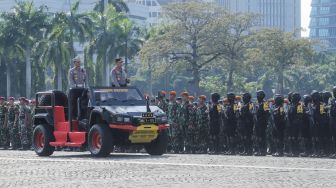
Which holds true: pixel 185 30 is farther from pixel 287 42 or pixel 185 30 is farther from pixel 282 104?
pixel 282 104

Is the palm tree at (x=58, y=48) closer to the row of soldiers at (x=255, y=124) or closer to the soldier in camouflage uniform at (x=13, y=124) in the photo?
the soldier in camouflage uniform at (x=13, y=124)

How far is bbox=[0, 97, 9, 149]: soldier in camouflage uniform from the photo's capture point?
29453 mm

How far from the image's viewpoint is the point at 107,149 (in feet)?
71.7

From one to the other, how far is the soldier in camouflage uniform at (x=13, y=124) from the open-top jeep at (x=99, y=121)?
4635 millimetres

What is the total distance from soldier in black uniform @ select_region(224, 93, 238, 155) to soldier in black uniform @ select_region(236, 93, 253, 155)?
8.8 inches

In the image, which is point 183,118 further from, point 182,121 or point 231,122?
point 231,122

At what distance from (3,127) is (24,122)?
1.38 metres

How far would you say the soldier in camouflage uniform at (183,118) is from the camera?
25578 mm

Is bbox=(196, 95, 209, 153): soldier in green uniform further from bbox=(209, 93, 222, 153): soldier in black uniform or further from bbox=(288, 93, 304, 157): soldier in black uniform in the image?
bbox=(288, 93, 304, 157): soldier in black uniform

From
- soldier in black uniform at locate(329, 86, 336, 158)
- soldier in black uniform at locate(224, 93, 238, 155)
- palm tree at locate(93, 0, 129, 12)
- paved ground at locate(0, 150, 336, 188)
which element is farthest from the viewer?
palm tree at locate(93, 0, 129, 12)

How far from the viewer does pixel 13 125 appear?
29.2 metres

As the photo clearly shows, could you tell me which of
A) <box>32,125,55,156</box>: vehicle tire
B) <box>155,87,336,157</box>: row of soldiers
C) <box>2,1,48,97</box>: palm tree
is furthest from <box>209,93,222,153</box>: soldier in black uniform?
<box>2,1,48,97</box>: palm tree

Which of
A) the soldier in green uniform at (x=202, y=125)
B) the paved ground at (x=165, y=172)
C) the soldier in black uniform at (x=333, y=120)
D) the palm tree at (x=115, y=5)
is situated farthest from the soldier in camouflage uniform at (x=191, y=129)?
the palm tree at (x=115, y=5)

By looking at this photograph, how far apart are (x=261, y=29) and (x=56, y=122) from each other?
57.5 meters
